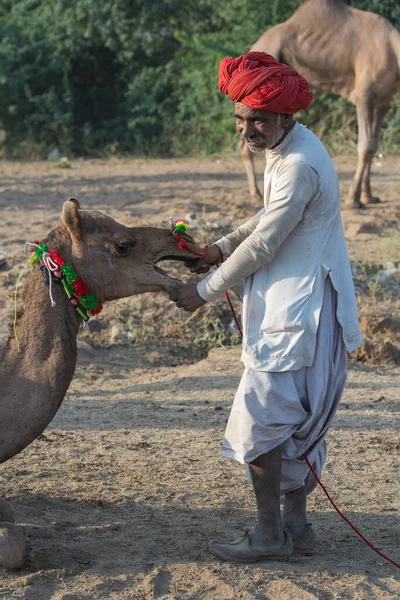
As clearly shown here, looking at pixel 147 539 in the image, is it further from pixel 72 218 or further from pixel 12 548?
pixel 72 218

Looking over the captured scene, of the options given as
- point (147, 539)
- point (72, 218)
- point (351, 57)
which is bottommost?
point (147, 539)

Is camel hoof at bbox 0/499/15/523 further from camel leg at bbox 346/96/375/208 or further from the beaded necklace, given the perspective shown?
camel leg at bbox 346/96/375/208

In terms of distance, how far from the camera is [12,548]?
13.6ft

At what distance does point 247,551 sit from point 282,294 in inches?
45.2

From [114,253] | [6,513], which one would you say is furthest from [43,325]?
[6,513]

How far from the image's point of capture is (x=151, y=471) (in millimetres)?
5586

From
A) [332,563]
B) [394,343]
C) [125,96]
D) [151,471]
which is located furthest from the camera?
[125,96]

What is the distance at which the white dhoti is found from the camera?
13.3 ft

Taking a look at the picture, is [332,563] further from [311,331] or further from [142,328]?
[142,328]

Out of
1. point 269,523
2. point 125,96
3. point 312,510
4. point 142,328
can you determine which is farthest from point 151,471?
point 125,96

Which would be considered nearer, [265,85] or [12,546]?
[265,85]

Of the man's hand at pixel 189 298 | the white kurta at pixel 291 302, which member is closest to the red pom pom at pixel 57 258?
the man's hand at pixel 189 298

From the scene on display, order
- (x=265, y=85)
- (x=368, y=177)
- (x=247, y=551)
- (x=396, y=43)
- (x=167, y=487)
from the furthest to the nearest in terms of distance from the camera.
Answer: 1. (x=368, y=177)
2. (x=396, y=43)
3. (x=167, y=487)
4. (x=247, y=551)
5. (x=265, y=85)

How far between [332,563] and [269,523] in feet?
1.25
